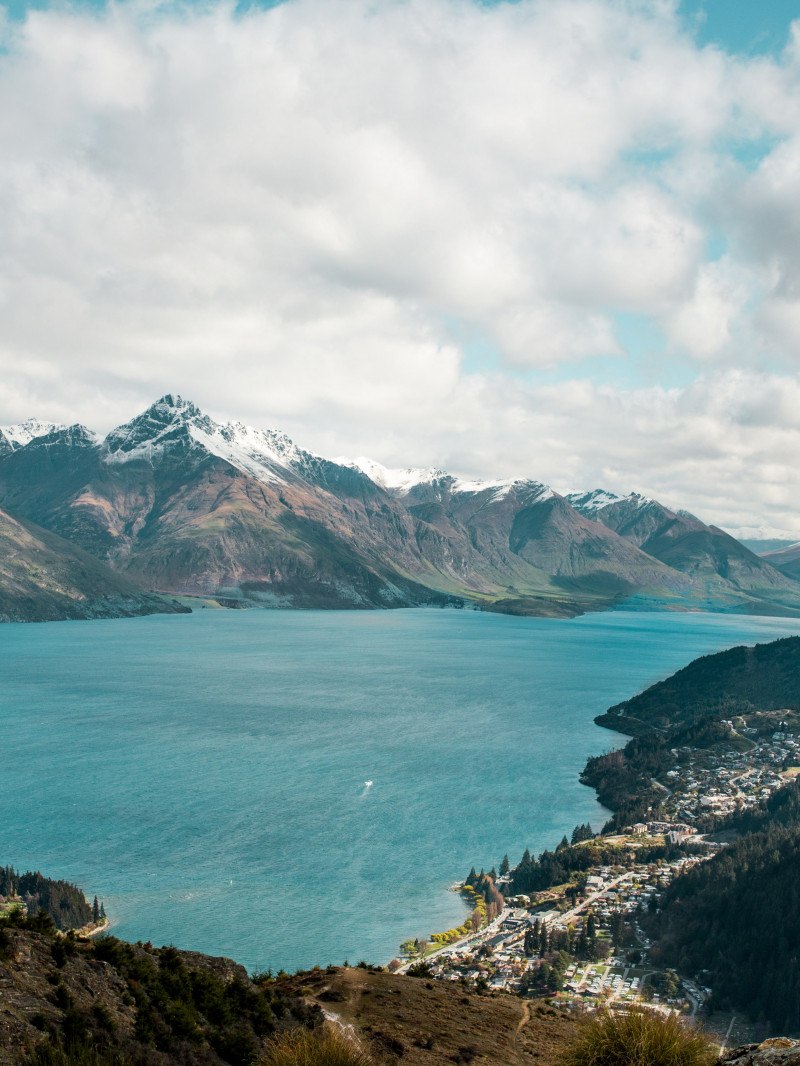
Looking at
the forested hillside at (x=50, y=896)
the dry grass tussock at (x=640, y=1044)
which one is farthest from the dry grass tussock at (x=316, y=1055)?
the forested hillside at (x=50, y=896)

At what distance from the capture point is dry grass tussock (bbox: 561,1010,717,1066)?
1709 cm

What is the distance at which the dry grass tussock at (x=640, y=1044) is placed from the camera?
17.1 meters

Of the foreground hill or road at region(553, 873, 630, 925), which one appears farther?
road at region(553, 873, 630, 925)

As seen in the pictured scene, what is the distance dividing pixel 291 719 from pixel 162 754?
4145 cm

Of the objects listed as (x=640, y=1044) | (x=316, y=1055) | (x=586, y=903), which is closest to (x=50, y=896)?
(x=586, y=903)

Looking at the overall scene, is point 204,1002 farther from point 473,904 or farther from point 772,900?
point 772,900

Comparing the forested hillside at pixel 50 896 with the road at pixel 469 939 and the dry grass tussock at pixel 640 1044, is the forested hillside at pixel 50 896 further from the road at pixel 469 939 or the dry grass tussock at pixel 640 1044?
the dry grass tussock at pixel 640 1044

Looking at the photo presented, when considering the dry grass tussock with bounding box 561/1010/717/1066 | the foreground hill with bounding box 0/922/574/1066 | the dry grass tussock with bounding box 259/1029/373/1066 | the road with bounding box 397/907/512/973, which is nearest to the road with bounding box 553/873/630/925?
the road with bounding box 397/907/512/973

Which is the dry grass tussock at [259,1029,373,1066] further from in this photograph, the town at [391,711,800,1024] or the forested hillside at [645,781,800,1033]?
the forested hillside at [645,781,800,1033]

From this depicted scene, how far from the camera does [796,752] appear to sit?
6014 inches

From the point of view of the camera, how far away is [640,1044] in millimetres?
17203

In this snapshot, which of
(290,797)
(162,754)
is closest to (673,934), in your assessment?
(290,797)

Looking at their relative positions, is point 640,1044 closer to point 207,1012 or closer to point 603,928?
point 207,1012

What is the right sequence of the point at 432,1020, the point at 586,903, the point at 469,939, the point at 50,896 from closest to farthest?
the point at 432,1020 < the point at 469,939 < the point at 50,896 < the point at 586,903
